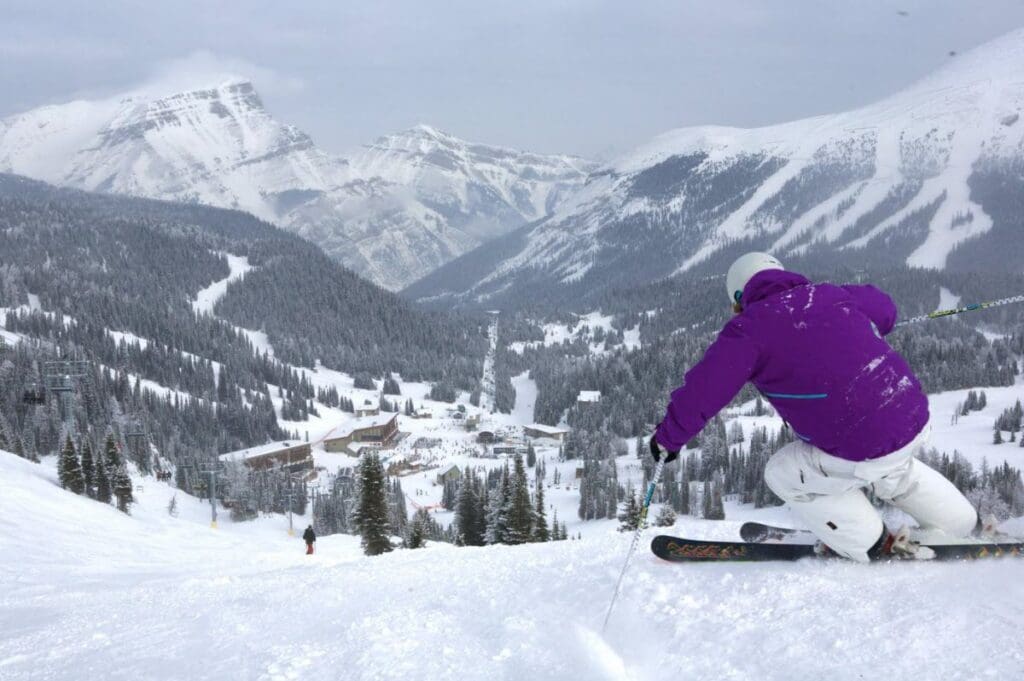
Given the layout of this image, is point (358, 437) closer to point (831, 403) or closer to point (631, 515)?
point (631, 515)

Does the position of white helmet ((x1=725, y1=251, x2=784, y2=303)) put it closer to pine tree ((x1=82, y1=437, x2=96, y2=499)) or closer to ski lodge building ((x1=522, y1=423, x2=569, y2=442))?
pine tree ((x1=82, y1=437, x2=96, y2=499))

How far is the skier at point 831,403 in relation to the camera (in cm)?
453

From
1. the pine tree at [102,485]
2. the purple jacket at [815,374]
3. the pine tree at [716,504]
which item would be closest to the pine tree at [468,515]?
the pine tree at [102,485]

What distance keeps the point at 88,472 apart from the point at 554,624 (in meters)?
40.3

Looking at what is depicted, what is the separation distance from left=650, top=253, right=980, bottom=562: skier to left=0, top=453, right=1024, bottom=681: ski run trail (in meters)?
0.45

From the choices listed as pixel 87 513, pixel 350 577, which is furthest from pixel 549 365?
pixel 350 577

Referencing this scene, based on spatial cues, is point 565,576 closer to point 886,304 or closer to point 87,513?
point 886,304

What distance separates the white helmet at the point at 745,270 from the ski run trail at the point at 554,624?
211 centimetres

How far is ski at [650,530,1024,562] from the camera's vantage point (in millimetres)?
4648

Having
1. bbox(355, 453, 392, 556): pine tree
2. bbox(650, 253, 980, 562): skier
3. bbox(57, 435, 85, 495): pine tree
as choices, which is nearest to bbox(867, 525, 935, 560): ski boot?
bbox(650, 253, 980, 562): skier

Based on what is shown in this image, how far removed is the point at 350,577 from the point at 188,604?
1592 millimetres

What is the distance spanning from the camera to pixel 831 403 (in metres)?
4.57

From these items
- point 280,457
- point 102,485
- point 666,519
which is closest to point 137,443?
point 280,457

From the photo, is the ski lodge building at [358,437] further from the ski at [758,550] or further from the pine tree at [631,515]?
the ski at [758,550]
